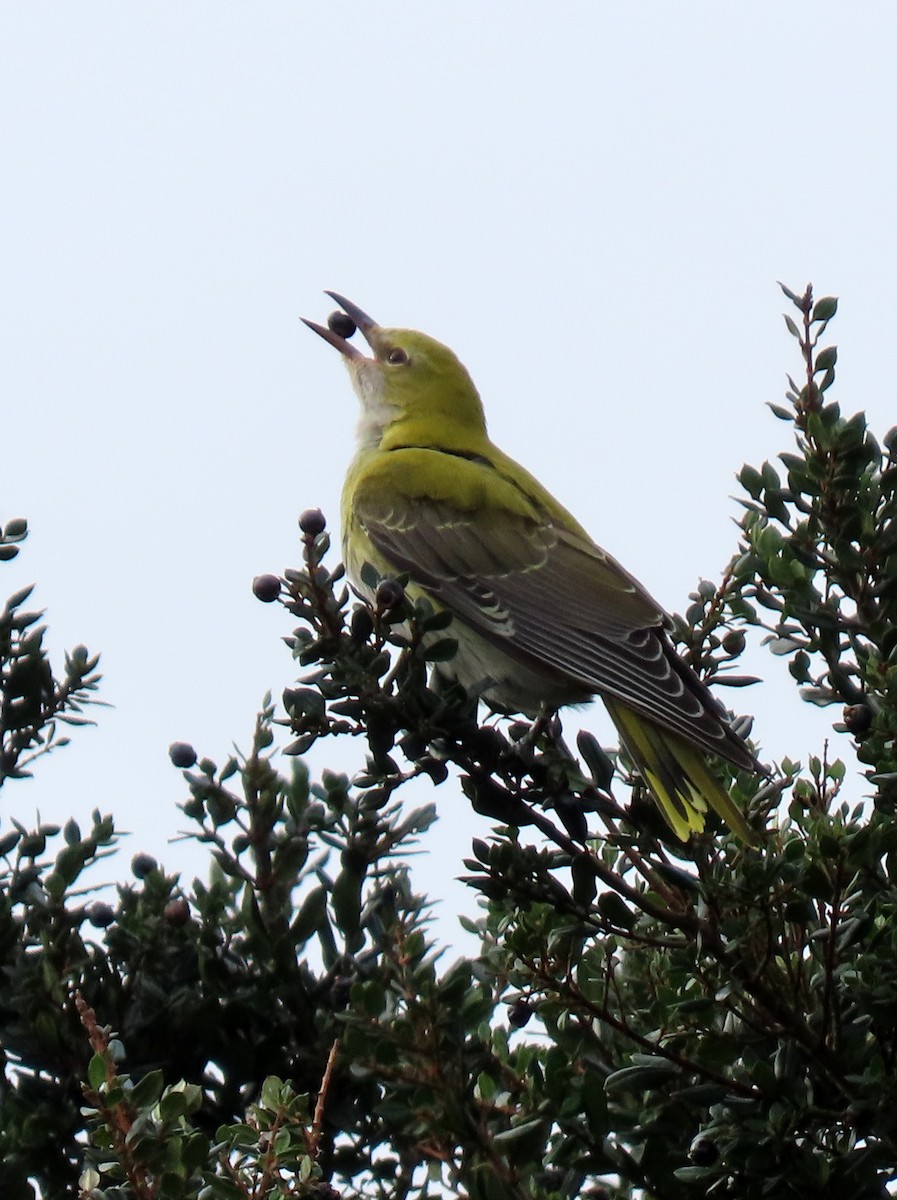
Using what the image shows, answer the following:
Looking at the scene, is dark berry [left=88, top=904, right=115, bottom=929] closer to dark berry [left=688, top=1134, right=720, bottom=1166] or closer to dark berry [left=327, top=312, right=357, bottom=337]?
dark berry [left=688, top=1134, right=720, bottom=1166]

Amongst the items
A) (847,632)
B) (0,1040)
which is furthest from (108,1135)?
(847,632)

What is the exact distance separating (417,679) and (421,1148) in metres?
0.89

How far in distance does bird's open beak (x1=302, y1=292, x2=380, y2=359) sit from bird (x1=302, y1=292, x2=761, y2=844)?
0.23 ft

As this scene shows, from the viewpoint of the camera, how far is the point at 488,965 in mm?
3008

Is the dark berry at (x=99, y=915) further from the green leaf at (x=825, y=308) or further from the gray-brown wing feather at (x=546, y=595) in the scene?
the green leaf at (x=825, y=308)

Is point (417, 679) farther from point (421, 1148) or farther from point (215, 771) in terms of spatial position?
point (421, 1148)

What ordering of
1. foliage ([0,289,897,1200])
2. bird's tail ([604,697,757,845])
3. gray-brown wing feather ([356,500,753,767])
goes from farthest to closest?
gray-brown wing feather ([356,500,753,767]), bird's tail ([604,697,757,845]), foliage ([0,289,897,1200])

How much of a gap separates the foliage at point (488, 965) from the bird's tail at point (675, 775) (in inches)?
2.8

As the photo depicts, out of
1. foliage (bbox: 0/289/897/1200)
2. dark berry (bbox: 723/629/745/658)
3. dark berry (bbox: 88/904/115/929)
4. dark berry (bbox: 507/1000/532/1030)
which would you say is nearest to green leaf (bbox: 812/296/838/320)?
foliage (bbox: 0/289/897/1200)

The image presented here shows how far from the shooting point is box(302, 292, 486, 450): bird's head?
573cm

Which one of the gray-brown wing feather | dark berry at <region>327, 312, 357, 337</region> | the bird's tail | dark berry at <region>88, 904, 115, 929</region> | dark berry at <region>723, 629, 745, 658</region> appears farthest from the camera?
dark berry at <region>327, 312, 357, 337</region>

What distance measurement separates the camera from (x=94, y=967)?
2.77m

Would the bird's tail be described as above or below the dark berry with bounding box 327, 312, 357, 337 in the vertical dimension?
below

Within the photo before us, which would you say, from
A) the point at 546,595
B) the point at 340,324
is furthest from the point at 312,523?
the point at 340,324
